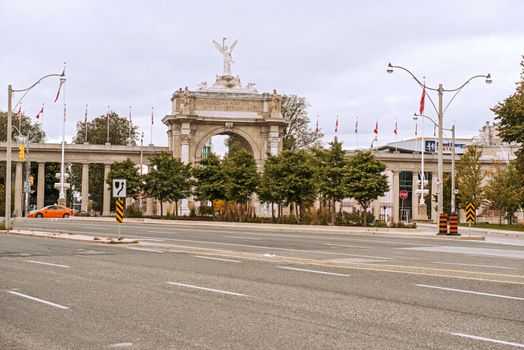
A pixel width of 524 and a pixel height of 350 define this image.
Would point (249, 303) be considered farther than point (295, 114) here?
No

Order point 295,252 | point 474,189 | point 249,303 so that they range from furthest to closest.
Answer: point 474,189, point 295,252, point 249,303

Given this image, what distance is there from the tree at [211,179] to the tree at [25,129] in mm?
50004

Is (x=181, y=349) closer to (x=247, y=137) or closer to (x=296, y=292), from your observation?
(x=296, y=292)

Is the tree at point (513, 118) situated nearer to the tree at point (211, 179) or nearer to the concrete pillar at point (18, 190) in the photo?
the tree at point (211, 179)

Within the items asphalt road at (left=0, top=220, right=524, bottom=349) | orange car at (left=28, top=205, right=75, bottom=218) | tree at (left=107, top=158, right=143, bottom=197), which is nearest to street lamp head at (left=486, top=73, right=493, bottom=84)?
asphalt road at (left=0, top=220, right=524, bottom=349)

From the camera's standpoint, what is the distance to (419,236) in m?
38.7

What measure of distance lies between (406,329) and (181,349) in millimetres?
3121

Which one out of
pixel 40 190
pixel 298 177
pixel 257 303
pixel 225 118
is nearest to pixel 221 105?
pixel 225 118

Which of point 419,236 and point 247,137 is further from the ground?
→ point 247,137

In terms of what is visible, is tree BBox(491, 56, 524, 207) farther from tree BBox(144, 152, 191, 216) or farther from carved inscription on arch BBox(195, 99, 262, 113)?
carved inscription on arch BBox(195, 99, 262, 113)

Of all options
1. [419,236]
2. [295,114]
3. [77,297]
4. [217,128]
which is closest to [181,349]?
[77,297]

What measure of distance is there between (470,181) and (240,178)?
23.6 m

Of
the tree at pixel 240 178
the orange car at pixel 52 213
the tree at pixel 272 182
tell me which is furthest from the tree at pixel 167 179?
the orange car at pixel 52 213

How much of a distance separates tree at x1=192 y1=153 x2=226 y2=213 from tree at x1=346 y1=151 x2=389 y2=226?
517 inches
